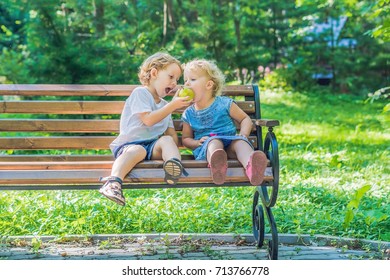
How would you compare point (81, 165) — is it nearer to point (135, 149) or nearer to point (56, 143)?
point (135, 149)

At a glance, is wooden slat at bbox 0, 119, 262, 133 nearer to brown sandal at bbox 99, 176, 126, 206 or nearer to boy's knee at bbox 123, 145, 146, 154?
boy's knee at bbox 123, 145, 146, 154

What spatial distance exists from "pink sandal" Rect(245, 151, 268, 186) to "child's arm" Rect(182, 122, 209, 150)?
61cm

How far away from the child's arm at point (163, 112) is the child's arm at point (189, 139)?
0.98 ft

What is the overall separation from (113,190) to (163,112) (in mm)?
643

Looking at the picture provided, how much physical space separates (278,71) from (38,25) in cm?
1056

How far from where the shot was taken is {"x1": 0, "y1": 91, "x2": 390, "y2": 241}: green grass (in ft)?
14.9

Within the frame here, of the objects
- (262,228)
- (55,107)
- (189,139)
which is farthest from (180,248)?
(55,107)

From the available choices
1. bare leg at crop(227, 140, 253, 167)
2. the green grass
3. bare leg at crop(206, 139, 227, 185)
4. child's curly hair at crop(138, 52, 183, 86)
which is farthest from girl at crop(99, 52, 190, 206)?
the green grass

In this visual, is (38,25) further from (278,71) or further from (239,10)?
(278,71)

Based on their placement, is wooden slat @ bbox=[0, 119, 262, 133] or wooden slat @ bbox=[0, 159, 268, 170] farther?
wooden slat @ bbox=[0, 119, 262, 133]

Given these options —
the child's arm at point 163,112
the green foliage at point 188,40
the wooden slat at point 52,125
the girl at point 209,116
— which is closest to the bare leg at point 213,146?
the girl at point 209,116

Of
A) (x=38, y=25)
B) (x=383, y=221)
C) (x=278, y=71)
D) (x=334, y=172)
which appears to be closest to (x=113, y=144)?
(x=383, y=221)

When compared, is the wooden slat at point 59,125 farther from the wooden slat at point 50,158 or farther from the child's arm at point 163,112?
the child's arm at point 163,112

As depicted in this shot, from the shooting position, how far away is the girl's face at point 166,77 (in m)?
4.05
